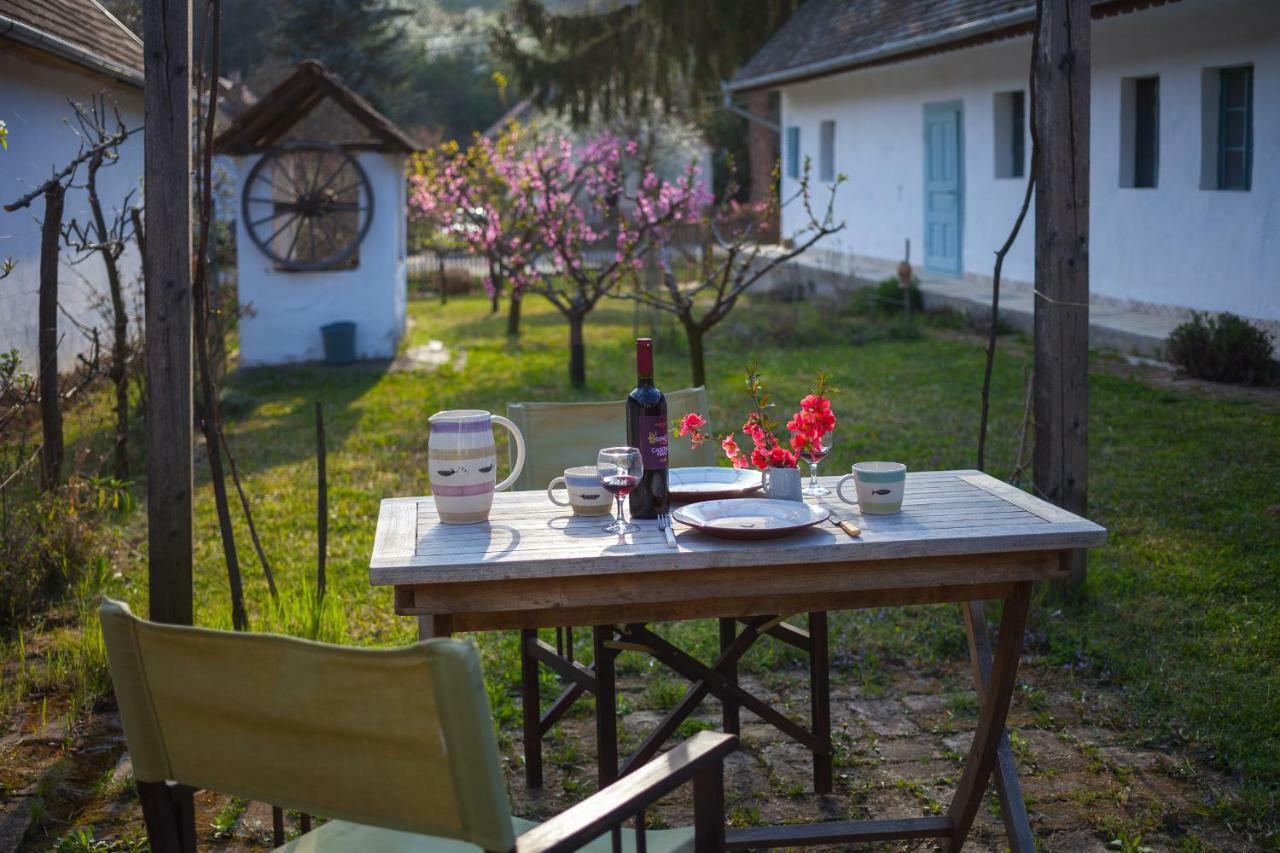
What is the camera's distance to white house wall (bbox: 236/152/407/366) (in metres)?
12.4

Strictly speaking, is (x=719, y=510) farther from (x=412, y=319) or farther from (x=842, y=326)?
(x=412, y=319)

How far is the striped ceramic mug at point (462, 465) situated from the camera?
9.99ft

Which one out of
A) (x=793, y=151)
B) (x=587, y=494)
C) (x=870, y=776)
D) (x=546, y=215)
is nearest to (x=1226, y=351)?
(x=546, y=215)

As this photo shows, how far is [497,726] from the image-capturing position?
416 cm

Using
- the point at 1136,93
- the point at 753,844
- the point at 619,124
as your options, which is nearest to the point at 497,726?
the point at 753,844

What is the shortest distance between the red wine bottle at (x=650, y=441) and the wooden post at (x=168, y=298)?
154 centimetres

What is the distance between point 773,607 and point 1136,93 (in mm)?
10685

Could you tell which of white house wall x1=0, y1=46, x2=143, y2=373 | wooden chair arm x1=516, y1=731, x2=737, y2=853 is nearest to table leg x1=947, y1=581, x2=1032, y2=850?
wooden chair arm x1=516, y1=731, x2=737, y2=853

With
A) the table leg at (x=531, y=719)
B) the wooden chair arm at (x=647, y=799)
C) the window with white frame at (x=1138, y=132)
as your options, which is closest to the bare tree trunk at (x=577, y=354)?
the window with white frame at (x=1138, y=132)

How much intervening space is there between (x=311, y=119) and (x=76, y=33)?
5.62 metres

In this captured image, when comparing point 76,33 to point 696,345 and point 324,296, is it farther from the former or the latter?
point 324,296

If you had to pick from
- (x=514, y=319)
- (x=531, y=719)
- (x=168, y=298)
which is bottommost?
(x=531, y=719)

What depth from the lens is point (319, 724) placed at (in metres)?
1.94

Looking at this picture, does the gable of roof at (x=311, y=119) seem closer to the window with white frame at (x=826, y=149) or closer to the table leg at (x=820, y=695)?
the table leg at (x=820, y=695)
